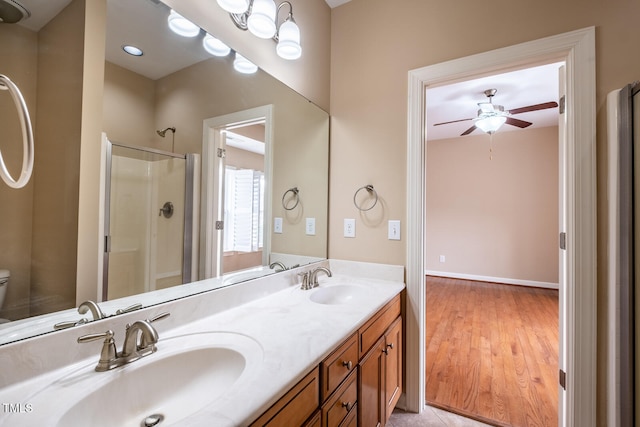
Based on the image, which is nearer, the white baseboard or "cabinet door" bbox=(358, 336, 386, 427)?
"cabinet door" bbox=(358, 336, 386, 427)

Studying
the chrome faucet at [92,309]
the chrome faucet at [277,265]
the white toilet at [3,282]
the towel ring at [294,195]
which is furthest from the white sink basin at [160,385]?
the towel ring at [294,195]

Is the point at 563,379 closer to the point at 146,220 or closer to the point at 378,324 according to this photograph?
the point at 378,324

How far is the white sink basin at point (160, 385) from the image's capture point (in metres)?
0.62

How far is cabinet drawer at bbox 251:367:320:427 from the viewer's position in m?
0.66

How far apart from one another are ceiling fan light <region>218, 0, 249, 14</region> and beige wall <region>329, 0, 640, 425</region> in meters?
0.96

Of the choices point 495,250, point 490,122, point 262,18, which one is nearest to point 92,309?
point 262,18

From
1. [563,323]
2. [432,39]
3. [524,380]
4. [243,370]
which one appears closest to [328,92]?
[432,39]

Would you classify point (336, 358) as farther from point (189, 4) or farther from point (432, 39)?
point (432, 39)

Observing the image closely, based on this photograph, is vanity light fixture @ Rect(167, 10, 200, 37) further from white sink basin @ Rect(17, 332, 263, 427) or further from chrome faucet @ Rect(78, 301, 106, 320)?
white sink basin @ Rect(17, 332, 263, 427)

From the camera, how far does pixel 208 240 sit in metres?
1.22

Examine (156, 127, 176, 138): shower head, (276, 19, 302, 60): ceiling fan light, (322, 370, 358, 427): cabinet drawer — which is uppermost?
(276, 19, 302, 60): ceiling fan light

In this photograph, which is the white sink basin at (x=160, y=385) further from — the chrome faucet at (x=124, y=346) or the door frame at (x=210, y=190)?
the door frame at (x=210, y=190)

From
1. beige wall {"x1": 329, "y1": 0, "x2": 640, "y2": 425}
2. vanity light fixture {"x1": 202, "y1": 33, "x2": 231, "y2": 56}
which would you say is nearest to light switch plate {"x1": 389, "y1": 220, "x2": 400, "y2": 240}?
beige wall {"x1": 329, "y1": 0, "x2": 640, "y2": 425}

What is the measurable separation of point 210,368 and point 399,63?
193 centimetres
